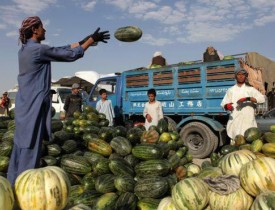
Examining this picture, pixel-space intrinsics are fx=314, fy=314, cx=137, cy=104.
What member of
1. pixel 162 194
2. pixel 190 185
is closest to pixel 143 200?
pixel 162 194

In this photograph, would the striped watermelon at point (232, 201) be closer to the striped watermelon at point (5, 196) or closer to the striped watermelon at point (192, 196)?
the striped watermelon at point (192, 196)

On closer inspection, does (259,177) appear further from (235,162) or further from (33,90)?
(33,90)

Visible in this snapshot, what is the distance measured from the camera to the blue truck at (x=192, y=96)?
932 centimetres

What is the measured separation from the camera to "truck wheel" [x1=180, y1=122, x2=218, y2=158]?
9.41m

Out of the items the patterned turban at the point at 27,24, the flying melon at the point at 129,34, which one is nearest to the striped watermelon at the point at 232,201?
the patterned turban at the point at 27,24

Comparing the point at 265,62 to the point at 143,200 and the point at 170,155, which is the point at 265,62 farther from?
the point at 143,200

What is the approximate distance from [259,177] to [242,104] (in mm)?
3500

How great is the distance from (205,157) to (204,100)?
1.74 m

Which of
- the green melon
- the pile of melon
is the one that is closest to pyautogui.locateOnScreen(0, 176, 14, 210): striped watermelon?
the pile of melon

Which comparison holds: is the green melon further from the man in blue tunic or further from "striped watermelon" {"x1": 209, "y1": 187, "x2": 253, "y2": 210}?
the man in blue tunic

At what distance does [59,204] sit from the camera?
209 centimetres

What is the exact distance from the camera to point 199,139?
983 centimetres

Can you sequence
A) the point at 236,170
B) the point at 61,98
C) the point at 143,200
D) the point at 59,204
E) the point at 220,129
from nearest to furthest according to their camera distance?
the point at 59,204 → the point at 236,170 → the point at 143,200 → the point at 220,129 → the point at 61,98

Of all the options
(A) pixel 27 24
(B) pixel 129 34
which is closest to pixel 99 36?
(A) pixel 27 24
